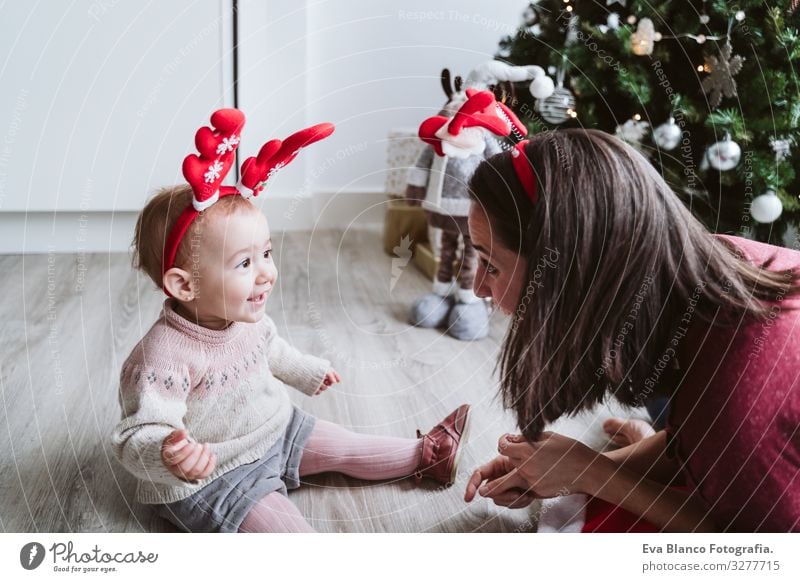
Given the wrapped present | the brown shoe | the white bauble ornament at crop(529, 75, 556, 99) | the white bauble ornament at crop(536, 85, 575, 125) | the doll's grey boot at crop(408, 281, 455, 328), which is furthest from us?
the wrapped present

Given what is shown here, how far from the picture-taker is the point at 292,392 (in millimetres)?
904

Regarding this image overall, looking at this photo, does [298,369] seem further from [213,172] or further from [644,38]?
[644,38]

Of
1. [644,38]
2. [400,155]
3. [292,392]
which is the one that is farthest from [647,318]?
[400,155]

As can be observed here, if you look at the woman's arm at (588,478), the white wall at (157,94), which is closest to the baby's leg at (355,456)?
the woman's arm at (588,478)

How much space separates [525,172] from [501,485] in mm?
299

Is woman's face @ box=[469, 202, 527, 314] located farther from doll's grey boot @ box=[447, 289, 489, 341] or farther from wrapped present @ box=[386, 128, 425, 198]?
wrapped present @ box=[386, 128, 425, 198]

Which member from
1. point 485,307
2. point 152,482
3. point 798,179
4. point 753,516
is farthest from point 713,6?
point 152,482

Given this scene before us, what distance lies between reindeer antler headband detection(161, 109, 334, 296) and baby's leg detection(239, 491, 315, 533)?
0.68 feet

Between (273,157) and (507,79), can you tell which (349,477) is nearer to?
(273,157)

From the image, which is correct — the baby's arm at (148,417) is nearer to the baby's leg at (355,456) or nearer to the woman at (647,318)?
the baby's leg at (355,456)

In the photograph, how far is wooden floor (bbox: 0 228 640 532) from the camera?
27.8 inches

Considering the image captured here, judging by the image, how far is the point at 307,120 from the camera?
4.01ft

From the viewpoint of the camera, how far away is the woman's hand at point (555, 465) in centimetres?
67

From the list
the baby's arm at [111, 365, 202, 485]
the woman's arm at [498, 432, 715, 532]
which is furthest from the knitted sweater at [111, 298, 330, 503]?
the woman's arm at [498, 432, 715, 532]
